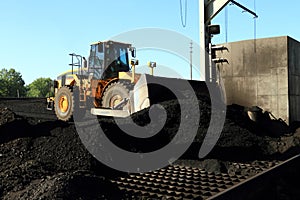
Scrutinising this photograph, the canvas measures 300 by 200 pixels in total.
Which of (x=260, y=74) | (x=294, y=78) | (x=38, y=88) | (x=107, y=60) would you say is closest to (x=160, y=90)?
(x=107, y=60)

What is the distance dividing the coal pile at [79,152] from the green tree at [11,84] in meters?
48.0

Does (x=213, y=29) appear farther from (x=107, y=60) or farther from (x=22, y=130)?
(x=22, y=130)

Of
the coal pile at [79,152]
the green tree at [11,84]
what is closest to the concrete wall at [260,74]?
the coal pile at [79,152]

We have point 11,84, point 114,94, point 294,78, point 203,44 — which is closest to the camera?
point 114,94

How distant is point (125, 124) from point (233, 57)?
17.3ft

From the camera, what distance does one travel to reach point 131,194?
472cm

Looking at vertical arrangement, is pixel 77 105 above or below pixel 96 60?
below

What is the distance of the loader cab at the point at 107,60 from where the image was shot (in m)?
11.3

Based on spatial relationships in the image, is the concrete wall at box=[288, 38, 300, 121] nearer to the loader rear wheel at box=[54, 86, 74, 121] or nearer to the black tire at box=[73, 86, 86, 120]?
the black tire at box=[73, 86, 86, 120]

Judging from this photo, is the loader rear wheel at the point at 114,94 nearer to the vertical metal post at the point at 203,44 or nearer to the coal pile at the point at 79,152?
the coal pile at the point at 79,152

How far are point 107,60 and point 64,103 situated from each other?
2487 millimetres

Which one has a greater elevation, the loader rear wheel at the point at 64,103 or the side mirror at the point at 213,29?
the side mirror at the point at 213,29

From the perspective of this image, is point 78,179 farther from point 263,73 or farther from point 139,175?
point 263,73

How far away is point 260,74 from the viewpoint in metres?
10.5
